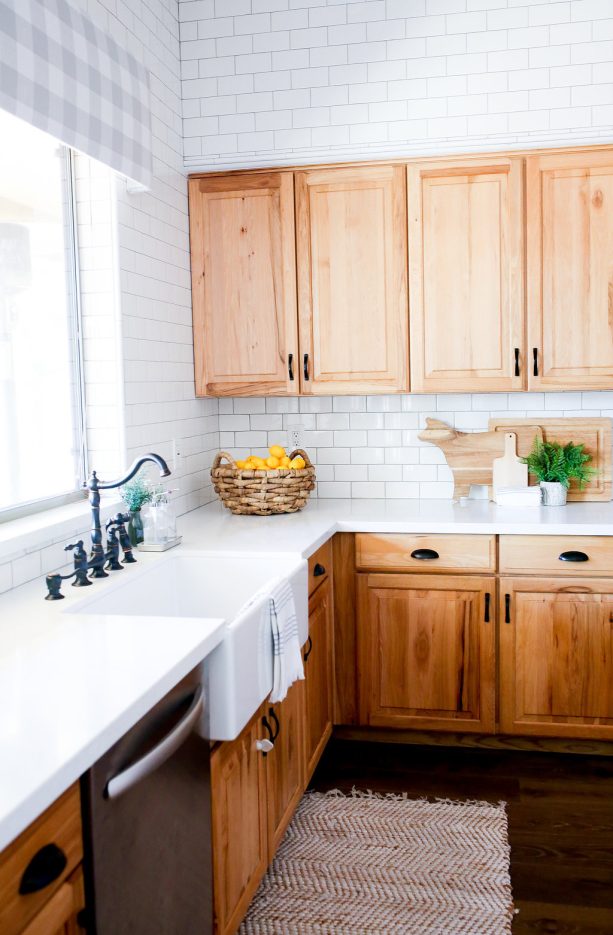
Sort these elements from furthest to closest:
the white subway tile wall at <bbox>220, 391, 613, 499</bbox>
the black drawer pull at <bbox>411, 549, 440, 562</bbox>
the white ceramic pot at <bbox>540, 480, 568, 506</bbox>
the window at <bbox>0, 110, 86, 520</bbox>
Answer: the white subway tile wall at <bbox>220, 391, 613, 499</bbox> → the white ceramic pot at <bbox>540, 480, 568, 506</bbox> → the black drawer pull at <bbox>411, 549, 440, 562</bbox> → the window at <bbox>0, 110, 86, 520</bbox>

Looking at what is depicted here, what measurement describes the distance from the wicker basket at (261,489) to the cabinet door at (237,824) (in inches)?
Result: 51.0

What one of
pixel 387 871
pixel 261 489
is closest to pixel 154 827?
pixel 387 871

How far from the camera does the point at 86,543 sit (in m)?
2.79

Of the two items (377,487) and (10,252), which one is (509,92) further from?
(10,252)

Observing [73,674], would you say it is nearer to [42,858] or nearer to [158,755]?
[158,755]

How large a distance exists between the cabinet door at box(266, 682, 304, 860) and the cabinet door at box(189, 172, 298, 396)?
1.44 meters

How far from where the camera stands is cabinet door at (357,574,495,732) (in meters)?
3.38

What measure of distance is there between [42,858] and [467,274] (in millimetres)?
2822

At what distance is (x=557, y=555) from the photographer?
3.29 m

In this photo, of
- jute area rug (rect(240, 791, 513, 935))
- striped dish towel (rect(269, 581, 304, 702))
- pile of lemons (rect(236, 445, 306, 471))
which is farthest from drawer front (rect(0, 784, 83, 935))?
A: pile of lemons (rect(236, 445, 306, 471))

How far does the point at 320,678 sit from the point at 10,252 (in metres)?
1.81

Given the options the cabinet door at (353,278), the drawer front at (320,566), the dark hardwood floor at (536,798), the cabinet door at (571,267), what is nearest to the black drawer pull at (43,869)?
the dark hardwood floor at (536,798)

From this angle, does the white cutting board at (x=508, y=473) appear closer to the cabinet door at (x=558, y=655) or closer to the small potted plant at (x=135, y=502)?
the cabinet door at (x=558, y=655)

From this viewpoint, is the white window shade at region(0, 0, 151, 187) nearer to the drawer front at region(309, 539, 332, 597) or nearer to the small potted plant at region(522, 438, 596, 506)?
the drawer front at region(309, 539, 332, 597)
